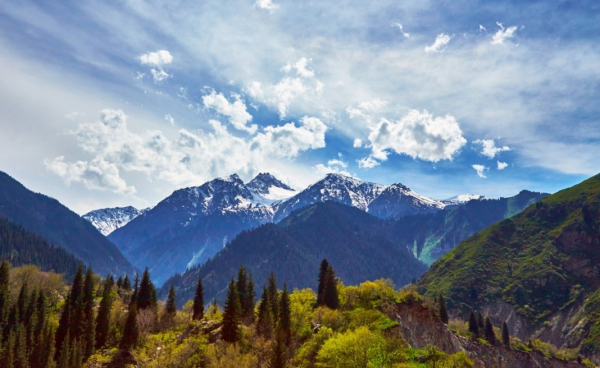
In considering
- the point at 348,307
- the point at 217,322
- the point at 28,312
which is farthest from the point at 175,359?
the point at 28,312

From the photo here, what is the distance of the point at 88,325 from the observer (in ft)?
372

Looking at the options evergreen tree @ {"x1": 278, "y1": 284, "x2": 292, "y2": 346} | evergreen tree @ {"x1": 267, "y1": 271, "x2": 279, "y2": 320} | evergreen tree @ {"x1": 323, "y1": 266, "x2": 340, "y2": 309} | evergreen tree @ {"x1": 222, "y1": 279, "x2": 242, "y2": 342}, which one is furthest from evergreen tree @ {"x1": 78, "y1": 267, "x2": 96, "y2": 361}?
evergreen tree @ {"x1": 323, "y1": 266, "x2": 340, "y2": 309}

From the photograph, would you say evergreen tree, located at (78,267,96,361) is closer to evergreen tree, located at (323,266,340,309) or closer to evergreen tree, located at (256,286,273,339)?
evergreen tree, located at (256,286,273,339)

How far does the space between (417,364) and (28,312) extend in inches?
4729

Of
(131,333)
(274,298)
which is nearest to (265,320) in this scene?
(274,298)

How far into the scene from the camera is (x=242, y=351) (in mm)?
75875

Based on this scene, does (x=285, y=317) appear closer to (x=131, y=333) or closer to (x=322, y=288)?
(x=322, y=288)

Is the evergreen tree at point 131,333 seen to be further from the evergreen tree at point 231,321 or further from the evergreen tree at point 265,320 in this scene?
the evergreen tree at point 265,320

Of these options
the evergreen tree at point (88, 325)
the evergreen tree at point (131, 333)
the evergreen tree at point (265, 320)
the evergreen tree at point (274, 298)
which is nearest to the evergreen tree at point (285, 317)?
the evergreen tree at point (274, 298)

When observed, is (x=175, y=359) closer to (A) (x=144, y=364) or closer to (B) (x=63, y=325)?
(A) (x=144, y=364)

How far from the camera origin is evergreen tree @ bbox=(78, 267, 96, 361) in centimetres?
10744

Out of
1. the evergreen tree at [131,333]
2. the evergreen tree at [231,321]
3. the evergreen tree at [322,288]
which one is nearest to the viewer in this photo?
the evergreen tree at [231,321]

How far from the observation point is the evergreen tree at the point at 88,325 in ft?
352

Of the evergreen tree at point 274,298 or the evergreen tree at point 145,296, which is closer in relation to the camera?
the evergreen tree at point 274,298
